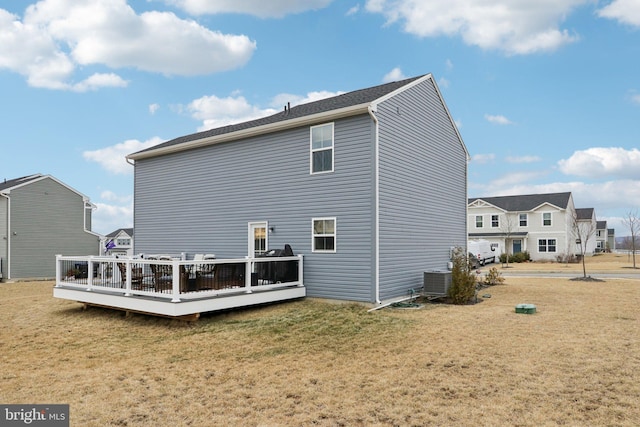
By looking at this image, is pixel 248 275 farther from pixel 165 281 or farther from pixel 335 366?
pixel 335 366

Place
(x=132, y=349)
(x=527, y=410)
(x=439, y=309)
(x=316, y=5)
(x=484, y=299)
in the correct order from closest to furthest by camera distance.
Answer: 1. (x=527, y=410)
2. (x=132, y=349)
3. (x=439, y=309)
4. (x=484, y=299)
5. (x=316, y=5)

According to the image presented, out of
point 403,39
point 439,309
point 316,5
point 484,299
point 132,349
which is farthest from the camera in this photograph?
point 403,39

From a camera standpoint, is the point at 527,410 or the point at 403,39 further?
the point at 403,39

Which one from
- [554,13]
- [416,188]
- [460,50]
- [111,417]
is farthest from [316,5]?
[111,417]

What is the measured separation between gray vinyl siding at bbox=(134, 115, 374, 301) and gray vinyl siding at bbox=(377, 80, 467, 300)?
665 mm

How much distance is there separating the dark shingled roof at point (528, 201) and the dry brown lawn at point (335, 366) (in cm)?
2976

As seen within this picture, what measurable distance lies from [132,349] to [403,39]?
43.7ft

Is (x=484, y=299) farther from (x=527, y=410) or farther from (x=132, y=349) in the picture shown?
(x=132, y=349)

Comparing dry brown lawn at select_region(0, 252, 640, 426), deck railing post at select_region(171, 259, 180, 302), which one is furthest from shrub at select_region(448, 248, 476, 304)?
deck railing post at select_region(171, 259, 180, 302)

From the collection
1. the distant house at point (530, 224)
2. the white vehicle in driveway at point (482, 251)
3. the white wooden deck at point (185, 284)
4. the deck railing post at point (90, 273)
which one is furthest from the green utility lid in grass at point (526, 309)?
the distant house at point (530, 224)

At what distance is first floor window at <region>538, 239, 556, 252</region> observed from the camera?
3653 cm

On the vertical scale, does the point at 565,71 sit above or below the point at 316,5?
below

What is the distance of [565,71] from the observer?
16.7 metres

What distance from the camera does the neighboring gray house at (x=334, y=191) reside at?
36.6ft
